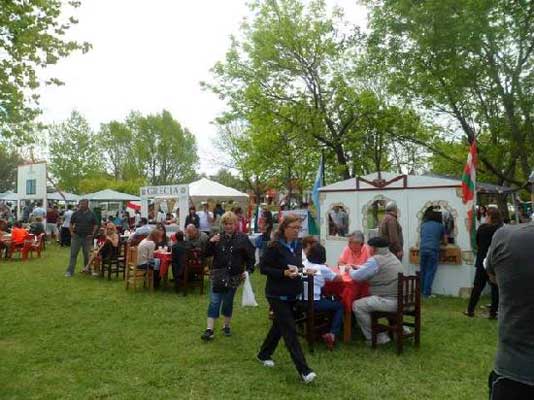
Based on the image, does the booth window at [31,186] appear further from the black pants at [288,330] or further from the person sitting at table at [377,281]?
the black pants at [288,330]

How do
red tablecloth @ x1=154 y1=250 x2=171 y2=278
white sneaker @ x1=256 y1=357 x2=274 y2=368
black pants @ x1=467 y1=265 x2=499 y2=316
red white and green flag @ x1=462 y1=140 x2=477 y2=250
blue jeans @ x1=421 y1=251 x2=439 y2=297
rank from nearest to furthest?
white sneaker @ x1=256 y1=357 x2=274 y2=368, black pants @ x1=467 y1=265 x2=499 y2=316, red white and green flag @ x1=462 y1=140 x2=477 y2=250, blue jeans @ x1=421 y1=251 x2=439 y2=297, red tablecloth @ x1=154 y1=250 x2=171 y2=278

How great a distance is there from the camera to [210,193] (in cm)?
1908

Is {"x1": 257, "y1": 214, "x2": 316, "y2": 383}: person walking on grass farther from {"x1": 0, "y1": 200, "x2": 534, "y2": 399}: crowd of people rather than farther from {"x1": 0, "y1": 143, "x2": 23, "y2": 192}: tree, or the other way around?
{"x1": 0, "y1": 143, "x2": 23, "y2": 192}: tree

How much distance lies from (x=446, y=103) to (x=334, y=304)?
9.99 m

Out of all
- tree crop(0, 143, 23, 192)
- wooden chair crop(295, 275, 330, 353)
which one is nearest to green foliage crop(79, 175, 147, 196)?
tree crop(0, 143, 23, 192)

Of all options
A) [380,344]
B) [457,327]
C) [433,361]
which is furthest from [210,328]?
[457,327]

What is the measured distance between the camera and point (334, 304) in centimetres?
559

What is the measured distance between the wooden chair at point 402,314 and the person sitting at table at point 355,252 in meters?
1.02

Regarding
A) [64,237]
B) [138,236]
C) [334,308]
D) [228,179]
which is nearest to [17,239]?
[64,237]

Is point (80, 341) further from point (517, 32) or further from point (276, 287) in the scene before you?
point (517, 32)

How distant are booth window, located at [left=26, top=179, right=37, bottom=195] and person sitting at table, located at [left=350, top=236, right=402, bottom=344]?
16.1m

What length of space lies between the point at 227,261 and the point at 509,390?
3999mm

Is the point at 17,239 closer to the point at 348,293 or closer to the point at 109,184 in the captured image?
the point at 348,293

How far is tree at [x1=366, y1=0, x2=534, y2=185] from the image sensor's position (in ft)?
37.8
